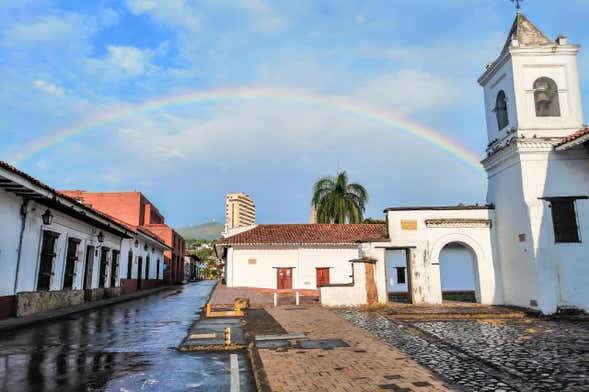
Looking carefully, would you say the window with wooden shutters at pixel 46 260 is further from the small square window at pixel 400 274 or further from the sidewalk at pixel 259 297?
the small square window at pixel 400 274

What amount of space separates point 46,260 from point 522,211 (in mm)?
18569

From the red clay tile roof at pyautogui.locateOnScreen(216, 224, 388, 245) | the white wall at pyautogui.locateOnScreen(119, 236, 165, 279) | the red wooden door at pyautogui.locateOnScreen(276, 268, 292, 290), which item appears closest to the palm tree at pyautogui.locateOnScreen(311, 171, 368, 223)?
the red clay tile roof at pyautogui.locateOnScreen(216, 224, 388, 245)

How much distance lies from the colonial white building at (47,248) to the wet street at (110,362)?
349 cm

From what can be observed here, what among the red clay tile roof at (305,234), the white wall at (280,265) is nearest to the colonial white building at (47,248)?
the white wall at (280,265)

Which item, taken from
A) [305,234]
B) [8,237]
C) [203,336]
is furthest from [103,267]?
[203,336]

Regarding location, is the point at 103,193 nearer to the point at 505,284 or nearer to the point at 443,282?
the point at 443,282

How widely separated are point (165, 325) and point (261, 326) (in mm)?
3056

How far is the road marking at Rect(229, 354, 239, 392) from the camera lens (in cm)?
558

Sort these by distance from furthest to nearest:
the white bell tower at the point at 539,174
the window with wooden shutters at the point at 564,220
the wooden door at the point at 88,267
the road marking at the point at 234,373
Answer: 1. the wooden door at the point at 88,267
2. the window with wooden shutters at the point at 564,220
3. the white bell tower at the point at 539,174
4. the road marking at the point at 234,373

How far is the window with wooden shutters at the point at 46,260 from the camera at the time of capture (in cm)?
1576

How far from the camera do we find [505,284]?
16.9 metres

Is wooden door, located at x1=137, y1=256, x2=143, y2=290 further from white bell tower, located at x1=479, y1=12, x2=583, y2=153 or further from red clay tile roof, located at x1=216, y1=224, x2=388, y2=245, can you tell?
white bell tower, located at x1=479, y1=12, x2=583, y2=153

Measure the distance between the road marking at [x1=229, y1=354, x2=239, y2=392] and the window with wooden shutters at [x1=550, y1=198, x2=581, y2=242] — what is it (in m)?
12.8

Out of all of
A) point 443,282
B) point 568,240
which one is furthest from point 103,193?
point 568,240
